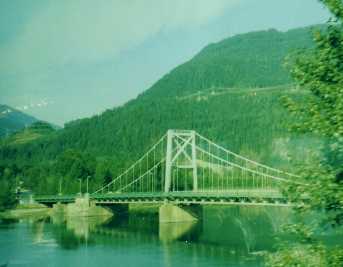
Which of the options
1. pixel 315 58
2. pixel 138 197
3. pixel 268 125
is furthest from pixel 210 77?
pixel 315 58

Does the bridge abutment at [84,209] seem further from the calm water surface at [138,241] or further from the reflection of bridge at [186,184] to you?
the calm water surface at [138,241]

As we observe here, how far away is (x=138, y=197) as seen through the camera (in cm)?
5844

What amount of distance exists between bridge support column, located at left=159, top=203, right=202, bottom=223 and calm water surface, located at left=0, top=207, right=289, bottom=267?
0.98m

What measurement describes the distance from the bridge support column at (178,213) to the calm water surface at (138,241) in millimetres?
982

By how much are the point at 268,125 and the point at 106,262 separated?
69870 mm

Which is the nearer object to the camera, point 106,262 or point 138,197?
point 106,262

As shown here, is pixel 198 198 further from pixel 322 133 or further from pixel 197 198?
pixel 322 133

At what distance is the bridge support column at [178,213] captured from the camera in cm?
5481

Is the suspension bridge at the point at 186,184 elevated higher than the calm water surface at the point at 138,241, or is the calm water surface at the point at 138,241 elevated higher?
the suspension bridge at the point at 186,184

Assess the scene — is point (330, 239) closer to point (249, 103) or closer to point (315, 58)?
point (315, 58)

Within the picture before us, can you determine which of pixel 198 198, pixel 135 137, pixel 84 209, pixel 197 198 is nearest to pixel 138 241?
pixel 198 198

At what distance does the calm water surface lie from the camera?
3422cm

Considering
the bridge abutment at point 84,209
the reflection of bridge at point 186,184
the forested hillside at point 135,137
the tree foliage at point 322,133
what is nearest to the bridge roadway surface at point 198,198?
the reflection of bridge at point 186,184

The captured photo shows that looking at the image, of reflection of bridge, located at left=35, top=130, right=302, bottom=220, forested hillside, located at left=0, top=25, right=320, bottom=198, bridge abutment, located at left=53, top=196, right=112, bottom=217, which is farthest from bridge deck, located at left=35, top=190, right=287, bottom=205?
forested hillside, located at left=0, top=25, right=320, bottom=198
